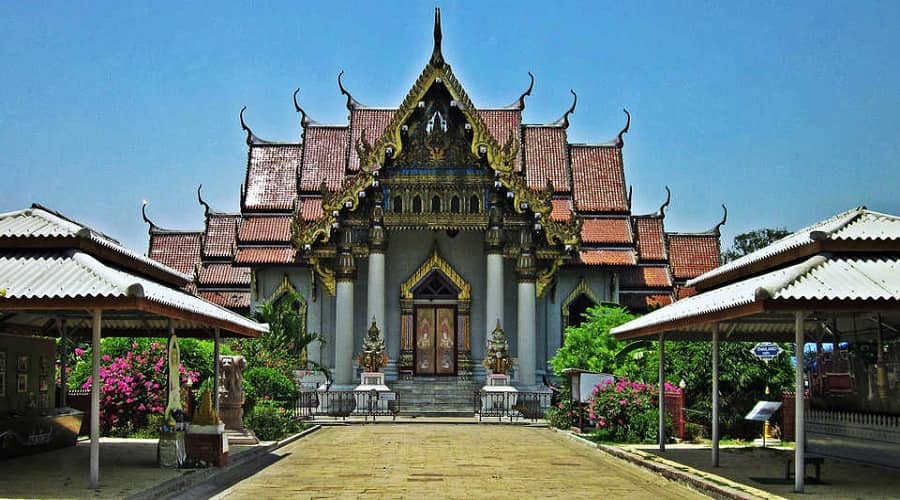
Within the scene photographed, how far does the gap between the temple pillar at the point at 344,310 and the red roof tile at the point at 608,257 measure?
7.96 meters

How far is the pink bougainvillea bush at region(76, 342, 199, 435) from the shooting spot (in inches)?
990

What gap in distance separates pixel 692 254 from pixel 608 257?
5.22m

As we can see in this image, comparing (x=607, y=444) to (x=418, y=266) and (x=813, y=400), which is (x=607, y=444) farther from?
(x=418, y=266)

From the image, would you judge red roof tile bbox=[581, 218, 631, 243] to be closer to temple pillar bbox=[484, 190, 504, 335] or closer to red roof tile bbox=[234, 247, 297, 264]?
temple pillar bbox=[484, 190, 504, 335]

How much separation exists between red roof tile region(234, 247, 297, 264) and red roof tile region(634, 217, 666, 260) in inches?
483

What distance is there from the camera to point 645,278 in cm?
4134

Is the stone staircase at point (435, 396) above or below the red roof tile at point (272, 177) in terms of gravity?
below

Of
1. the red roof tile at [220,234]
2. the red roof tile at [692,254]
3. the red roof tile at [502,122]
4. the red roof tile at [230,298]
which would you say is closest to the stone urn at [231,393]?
the red roof tile at [230,298]

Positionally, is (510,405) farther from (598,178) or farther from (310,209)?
(598,178)

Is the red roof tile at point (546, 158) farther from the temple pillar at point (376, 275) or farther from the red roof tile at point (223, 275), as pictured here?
the red roof tile at point (223, 275)

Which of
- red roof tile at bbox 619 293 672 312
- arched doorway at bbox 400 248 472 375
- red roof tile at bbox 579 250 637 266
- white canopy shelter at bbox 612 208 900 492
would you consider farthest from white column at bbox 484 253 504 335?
white canopy shelter at bbox 612 208 900 492

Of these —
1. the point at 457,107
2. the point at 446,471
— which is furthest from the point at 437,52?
the point at 446,471

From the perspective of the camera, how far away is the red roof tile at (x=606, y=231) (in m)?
40.8

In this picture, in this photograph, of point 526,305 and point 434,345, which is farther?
point 434,345
